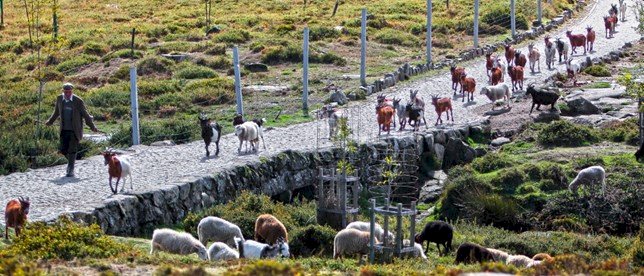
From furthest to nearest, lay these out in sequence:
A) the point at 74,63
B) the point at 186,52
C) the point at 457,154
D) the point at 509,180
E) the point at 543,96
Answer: the point at 186,52 < the point at 74,63 < the point at 543,96 < the point at 457,154 < the point at 509,180

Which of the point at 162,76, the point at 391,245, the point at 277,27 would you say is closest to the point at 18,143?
the point at 391,245

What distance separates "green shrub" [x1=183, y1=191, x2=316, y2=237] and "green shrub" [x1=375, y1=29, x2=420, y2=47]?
26810 mm

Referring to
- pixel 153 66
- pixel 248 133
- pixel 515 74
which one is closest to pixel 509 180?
pixel 248 133

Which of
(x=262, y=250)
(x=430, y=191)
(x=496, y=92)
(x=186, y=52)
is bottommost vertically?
(x=430, y=191)

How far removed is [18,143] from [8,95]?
12.4 m

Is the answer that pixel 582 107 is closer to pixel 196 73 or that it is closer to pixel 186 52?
pixel 196 73

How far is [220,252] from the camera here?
1862 centimetres

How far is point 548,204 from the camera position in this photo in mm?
26281

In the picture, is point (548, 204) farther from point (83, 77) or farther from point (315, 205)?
point (83, 77)

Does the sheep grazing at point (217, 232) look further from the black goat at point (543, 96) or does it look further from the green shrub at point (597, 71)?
the green shrub at point (597, 71)

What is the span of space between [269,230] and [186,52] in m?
29.0

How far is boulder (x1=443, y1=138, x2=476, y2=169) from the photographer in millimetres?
30781

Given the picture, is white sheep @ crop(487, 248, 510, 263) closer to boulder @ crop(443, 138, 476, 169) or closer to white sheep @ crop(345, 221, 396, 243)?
white sheep @ crop(345, 221, 396, 243)

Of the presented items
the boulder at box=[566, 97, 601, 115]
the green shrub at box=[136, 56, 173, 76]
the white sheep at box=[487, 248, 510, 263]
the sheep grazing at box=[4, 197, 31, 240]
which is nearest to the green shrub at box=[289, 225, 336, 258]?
the white sheep at box=[487, 248, 510, 263]
